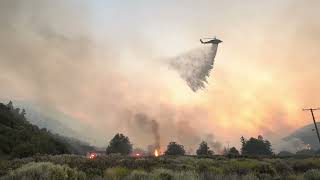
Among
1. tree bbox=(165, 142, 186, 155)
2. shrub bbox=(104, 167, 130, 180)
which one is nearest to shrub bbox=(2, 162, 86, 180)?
shrub bbox=(104, 167, 130, 180)

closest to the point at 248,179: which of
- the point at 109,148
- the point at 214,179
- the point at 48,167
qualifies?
the point at 214,179

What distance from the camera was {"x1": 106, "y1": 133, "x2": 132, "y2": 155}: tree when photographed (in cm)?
15893

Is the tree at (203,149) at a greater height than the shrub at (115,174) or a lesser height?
greater

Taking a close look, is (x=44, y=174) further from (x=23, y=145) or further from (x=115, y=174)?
(x=23, y=145)

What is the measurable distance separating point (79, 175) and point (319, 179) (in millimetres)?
12455

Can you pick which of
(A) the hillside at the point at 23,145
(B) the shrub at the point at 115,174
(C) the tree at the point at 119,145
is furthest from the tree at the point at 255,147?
(B) the shrub at the point at 115,174

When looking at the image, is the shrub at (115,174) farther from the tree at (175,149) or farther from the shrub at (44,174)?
the tree at (175,149)

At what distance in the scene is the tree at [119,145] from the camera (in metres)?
159

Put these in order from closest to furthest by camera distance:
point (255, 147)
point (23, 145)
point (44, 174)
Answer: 1. point (44, 174)
2. point (23, 145)
3. point (255, 147)

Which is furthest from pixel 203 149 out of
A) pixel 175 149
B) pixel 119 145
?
pixel 119 145

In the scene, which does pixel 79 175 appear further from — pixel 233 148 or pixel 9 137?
pixel 233 148

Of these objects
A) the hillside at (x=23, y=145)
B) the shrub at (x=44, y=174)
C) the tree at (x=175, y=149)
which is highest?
the tree at (x=175, y=149)

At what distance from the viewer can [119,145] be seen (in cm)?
16188

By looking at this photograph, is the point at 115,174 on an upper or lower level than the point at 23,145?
lower
